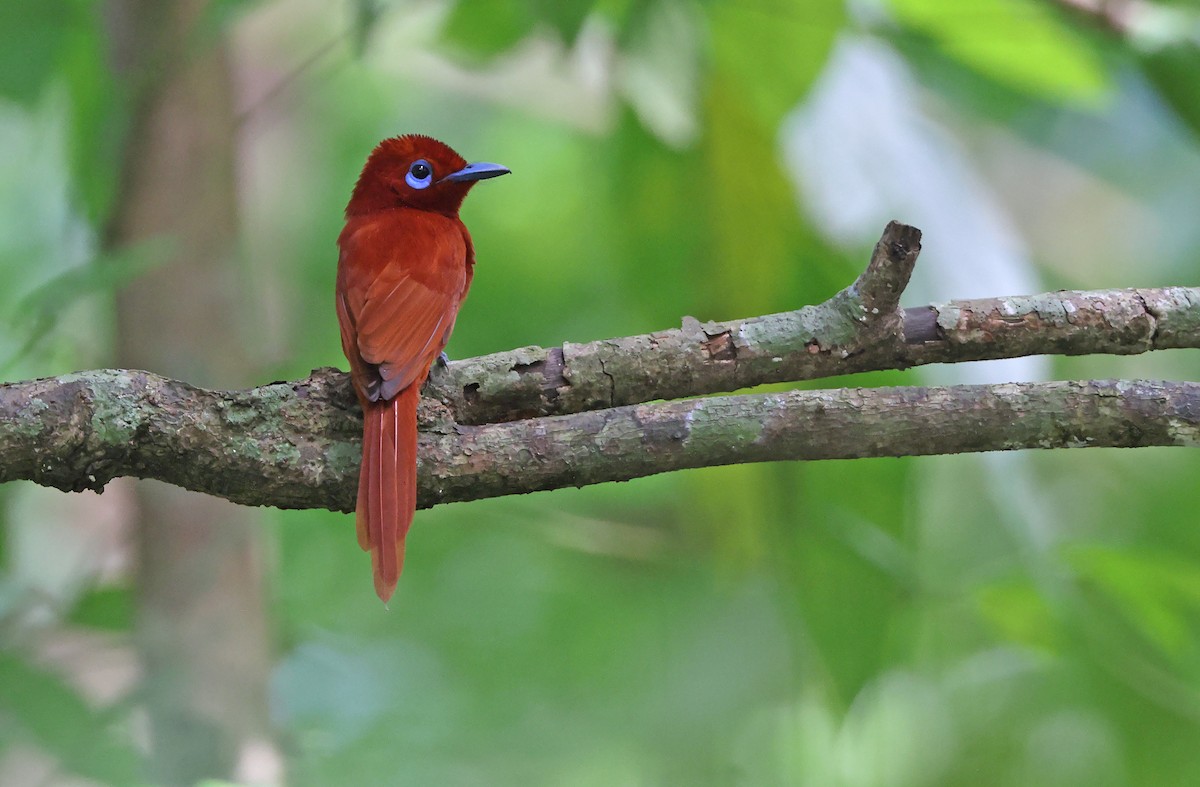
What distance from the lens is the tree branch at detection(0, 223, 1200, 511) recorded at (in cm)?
191

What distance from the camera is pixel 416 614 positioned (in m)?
4.87

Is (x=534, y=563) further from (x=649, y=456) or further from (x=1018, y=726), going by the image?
(x=649, y=456)

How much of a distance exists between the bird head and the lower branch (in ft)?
4.41

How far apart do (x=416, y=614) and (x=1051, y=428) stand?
3315 millimetres

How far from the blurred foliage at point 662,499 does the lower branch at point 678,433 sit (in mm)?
650

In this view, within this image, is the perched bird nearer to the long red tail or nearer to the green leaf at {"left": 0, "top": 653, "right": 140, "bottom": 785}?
the long red tail

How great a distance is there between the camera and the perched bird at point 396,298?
6.85 feet

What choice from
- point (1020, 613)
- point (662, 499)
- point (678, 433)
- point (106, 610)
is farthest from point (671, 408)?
point (662, 499)

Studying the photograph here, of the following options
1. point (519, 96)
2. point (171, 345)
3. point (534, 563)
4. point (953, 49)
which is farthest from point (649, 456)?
point (519, 96)

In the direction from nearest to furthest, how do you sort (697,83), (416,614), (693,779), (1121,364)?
1. (697,83)
2. (693,779)
3. (416,614)
4. (1121,364)

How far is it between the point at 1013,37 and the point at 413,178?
1853 mm

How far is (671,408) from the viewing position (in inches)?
80.7

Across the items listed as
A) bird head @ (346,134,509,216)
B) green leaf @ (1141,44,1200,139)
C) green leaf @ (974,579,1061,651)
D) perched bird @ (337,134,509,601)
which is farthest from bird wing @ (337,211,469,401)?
green leaf @ (1141,44,1200,139)

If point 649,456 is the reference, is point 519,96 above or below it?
above
